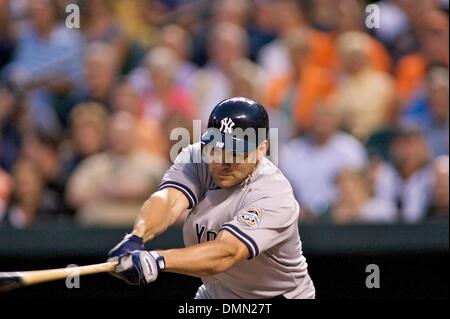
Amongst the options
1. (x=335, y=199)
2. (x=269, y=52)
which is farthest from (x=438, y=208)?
(x=269, y=52)

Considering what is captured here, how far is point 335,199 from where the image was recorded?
7.59 meters

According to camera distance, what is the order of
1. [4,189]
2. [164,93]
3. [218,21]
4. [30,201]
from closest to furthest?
1. [30,201]
2. [4,189]
3. [164,93]
4. [218,21]

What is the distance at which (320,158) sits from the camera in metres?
7.92

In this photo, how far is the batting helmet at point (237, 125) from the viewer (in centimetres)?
446

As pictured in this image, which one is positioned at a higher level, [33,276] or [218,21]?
[218,21]

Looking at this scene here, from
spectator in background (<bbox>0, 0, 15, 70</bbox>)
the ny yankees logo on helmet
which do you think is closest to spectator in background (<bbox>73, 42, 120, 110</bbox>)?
spectator in background (<bbox>0, 0, 15, 70</bbox>)

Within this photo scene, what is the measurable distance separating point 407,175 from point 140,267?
158 inches

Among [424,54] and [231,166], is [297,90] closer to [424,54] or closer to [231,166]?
[424,54]

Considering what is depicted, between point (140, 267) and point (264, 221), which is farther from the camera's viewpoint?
point (264, 221)

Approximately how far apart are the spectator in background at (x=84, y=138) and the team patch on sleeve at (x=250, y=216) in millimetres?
3970

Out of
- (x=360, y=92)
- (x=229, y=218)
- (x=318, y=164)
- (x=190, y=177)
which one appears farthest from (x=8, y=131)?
(x=229, y=218)

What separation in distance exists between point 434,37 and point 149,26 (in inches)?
118

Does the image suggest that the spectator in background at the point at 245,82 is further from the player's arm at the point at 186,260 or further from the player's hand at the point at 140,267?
the player's hand at the point at 140,267
